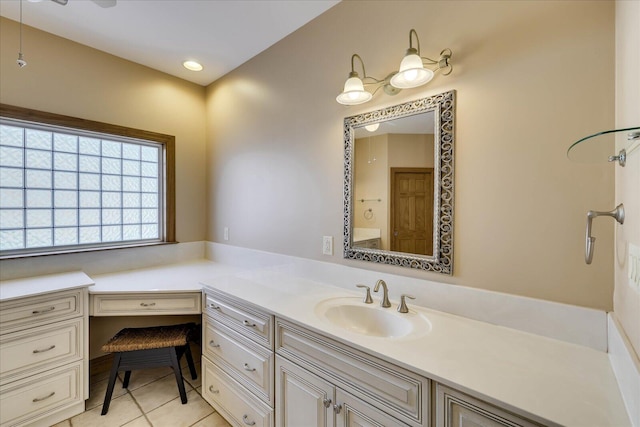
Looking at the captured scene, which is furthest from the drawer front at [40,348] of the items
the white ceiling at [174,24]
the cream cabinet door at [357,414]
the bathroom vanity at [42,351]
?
the white ceiling at [174,24]

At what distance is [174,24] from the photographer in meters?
1.98

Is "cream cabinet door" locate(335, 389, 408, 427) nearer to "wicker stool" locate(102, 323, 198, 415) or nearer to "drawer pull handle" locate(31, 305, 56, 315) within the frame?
"wicker stool" locate(102, 323, 198, 415)

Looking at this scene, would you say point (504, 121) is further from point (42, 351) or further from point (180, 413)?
point (42, 351)

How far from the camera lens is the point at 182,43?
7.22ft

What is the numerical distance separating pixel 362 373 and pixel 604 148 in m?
1.07

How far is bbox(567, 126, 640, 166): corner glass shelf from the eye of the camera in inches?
29.0

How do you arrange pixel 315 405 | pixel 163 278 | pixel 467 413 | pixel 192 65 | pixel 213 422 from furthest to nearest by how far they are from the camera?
pixel 192 65, pixel 163 278, pixel 213 422, pixel 315 405, pixel 467 413

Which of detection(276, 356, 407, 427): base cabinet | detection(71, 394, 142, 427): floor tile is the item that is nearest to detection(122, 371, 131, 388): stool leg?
detection(71, 394, 142, 427): floor tile

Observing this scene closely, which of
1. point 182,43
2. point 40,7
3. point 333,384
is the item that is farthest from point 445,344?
point 40,7

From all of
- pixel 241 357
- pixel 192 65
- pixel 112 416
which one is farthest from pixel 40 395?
pixel 192 65

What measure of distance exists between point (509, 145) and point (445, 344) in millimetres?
868

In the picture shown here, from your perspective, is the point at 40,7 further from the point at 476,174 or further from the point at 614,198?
the point at 614,198

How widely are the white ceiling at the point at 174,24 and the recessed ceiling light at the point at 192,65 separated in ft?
0.19

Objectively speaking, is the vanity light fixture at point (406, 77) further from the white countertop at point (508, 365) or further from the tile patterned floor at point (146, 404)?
the tile patterned floor at point (146, 404)
